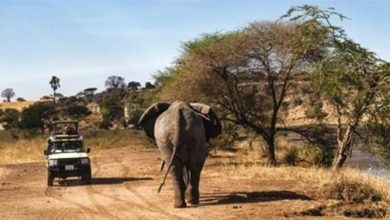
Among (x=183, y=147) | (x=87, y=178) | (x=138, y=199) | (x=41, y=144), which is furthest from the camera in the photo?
(x=41, y=144)

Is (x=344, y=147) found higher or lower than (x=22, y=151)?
higher

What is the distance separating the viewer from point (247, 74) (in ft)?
107

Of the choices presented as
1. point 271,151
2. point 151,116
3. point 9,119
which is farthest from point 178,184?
point 9,119

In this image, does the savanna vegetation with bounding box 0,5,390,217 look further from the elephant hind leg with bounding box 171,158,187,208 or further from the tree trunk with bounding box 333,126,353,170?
the elephant hind leg with bounding box 171,158,187,208

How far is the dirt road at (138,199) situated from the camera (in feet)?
55.1

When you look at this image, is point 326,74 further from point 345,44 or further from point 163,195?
point 163,195

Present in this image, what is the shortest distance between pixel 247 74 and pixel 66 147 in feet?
33.5

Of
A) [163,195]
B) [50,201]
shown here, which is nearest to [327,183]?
[163,195]

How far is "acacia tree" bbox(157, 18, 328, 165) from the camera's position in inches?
1238

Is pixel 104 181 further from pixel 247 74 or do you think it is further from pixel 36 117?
pixel 36 117

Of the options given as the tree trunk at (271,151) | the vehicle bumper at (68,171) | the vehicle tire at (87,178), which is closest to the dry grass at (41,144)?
the tree trunk at (271,151)

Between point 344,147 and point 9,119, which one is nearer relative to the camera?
point 344,147

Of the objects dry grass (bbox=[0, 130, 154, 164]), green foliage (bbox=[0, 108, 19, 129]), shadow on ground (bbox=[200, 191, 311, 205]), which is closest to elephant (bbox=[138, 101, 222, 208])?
shadow on ground (bbox=[200, 191, 311, 205])

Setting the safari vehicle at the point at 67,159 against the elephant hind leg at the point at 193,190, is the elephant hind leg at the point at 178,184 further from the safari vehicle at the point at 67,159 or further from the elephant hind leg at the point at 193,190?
the safari vehicle at the point at 67,159
